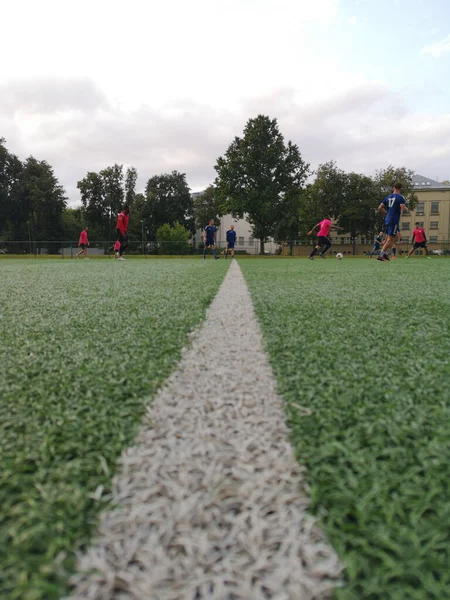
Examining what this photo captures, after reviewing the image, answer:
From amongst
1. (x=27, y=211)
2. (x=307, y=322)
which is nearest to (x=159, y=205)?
(x=27, y=211)

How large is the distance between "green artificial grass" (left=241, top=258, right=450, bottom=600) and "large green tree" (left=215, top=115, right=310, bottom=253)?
44.0 m

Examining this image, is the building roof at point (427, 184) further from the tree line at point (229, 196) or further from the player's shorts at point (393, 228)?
the player's shorts at point (393, 228)

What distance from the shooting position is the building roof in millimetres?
76794

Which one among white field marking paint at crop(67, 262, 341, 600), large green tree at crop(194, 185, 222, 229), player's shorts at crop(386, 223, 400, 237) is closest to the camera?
white field marking paint at crop(67, 262, 341, 600)

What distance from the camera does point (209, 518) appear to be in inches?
31.7

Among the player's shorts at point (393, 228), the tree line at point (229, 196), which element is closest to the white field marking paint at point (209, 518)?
the player's shorts at point (393, 228)

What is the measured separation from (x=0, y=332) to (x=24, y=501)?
6.82 ft

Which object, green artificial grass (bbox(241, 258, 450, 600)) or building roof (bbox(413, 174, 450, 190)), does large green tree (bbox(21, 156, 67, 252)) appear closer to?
green artificial grass (bbox(241, 258, 450, 600))

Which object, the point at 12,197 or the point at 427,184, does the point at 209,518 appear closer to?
the point at 12,197

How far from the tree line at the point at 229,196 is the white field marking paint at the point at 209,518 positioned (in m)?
39.9

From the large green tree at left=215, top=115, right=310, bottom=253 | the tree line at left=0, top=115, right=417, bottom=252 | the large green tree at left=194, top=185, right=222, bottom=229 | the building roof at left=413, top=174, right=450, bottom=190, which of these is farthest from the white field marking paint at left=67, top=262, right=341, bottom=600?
the building roof at left=413, top=174, right=450, bottom=190

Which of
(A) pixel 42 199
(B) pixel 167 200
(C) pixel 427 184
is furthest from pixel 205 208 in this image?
(C) pixel 427 184

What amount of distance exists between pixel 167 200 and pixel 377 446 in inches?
2988

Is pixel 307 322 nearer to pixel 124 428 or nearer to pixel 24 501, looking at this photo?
pixel 124 428
